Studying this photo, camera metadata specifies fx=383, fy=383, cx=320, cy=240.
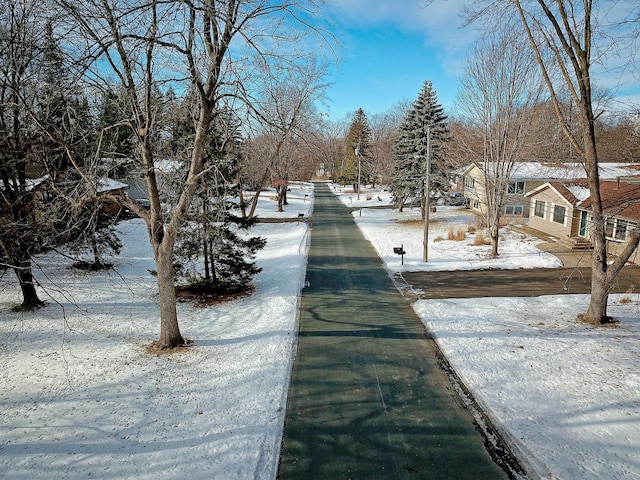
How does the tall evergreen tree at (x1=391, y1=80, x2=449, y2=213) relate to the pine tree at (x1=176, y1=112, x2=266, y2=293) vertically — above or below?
above

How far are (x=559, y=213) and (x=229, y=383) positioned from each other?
2172cm

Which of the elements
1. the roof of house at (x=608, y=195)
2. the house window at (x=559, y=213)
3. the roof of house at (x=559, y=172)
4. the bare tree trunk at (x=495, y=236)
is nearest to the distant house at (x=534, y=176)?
the roof of house at (x=559, y=172)

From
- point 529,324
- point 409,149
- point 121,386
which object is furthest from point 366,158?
point 121,386

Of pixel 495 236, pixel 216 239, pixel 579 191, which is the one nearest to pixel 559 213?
pixel 579 191

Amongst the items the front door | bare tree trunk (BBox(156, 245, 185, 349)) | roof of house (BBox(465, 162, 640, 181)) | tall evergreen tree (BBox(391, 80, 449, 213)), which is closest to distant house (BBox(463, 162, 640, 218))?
roof of house (BBox(465, 162, 640, 181))

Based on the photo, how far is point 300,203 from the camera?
43.4 m

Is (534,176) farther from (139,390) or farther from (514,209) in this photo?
(139,390)

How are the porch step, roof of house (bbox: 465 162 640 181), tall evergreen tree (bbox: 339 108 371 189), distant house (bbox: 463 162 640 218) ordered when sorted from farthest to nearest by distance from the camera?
tall evergreen tree (bbox: 339 108 371 189)
distant house (bbox: 463 162 640 218)
roof of house (bbox: 465 162 640 181)
the porch step

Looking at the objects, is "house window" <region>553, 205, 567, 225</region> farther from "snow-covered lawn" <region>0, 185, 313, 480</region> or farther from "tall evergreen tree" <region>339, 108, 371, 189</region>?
"tall evergreen tree" <region>339, 108, 371, 189</region>

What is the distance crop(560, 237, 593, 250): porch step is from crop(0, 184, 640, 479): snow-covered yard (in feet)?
25.8

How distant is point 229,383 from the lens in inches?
299

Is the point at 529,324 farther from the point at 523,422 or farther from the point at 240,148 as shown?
the point at 240,148

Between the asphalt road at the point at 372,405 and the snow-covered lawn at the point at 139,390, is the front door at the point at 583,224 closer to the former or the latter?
the asphalt road at the point at 372,405

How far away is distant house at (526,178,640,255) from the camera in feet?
57.5
